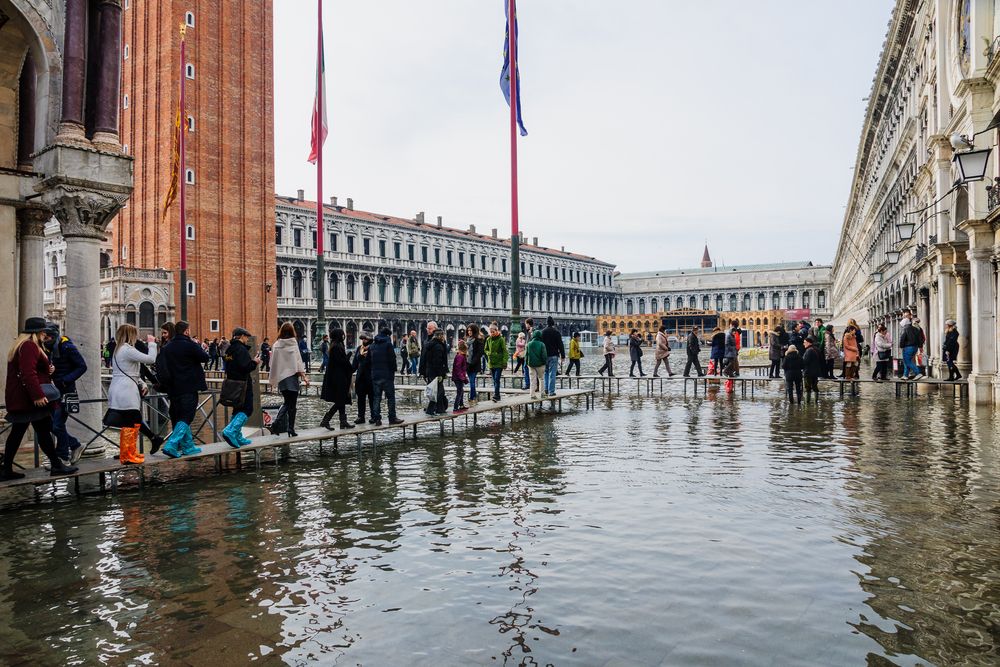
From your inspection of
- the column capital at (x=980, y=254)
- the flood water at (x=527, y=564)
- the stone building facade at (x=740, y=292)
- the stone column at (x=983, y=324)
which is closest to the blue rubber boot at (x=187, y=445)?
the flood water at (x=527, y=564)

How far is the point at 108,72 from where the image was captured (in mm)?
10844

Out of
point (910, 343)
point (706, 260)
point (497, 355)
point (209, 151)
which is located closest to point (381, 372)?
point (497, 355)

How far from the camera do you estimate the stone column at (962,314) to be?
18609 millimetres

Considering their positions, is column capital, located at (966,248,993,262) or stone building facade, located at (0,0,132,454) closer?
stone building facade, located at (0,0,132,454)

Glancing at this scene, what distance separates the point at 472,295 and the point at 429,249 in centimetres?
850

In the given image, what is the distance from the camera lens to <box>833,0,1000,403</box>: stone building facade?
53.3 feet

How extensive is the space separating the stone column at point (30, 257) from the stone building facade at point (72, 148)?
130mm

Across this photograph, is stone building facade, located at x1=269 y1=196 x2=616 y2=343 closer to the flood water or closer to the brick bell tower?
the brick bell tower

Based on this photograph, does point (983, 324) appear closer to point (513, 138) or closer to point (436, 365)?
point (513, 138)

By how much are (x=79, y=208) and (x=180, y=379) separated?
2.87 m

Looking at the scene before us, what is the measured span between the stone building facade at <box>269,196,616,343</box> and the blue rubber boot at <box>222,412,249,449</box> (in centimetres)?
4017

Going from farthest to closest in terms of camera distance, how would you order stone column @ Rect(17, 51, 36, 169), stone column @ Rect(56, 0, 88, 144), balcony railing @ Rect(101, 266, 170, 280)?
1. balcony railing @ Rect(101, 266, 170, 280)
2. stone column @ Rect(17, 51, 36, 169)
3. stone column @ Rect(56, 0, 88, 144)

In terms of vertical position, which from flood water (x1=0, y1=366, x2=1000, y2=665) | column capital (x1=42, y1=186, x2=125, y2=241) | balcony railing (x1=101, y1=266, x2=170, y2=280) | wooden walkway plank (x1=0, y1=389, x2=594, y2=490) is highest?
balcony railing (x1=101, y1=266, x2=170, y2=280)

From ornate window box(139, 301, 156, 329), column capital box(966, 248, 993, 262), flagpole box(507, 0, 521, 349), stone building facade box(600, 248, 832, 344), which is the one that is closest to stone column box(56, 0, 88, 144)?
flagpole box(507, 0, 521, 349)
